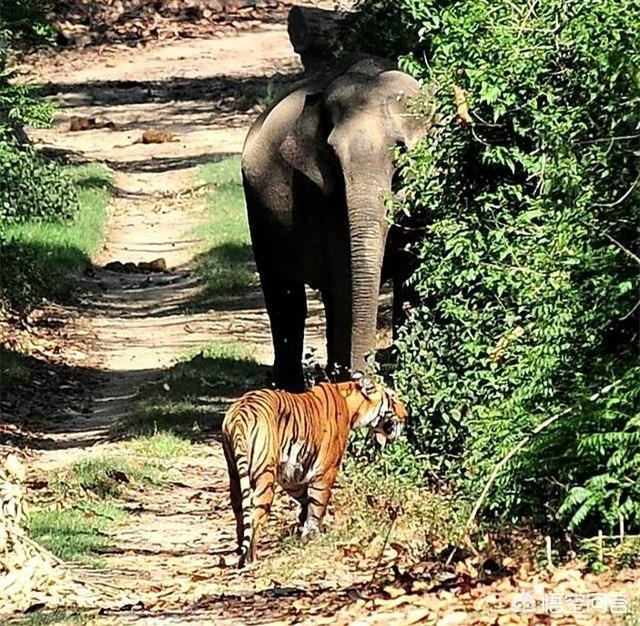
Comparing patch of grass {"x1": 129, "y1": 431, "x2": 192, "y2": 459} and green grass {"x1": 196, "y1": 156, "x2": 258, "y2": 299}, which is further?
green grass {"x1": 196, "y1": 156, "x2": 258, "y2": 299}

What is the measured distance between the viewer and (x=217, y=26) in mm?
47656

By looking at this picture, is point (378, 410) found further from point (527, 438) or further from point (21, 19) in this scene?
point (21, 19)

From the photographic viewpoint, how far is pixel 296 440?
1021cm

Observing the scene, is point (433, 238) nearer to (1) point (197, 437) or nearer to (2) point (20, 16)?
(1) point (197, 437)

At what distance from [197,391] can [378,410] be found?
5.53 meters

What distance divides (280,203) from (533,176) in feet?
14.3

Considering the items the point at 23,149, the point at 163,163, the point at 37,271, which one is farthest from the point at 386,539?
the point at 163,163

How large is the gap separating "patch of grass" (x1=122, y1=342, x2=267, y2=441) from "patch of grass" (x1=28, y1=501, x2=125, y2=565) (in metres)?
2.52

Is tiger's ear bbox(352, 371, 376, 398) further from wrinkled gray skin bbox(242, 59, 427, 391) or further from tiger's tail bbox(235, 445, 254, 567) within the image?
wrinkled gray skin bbox(242, 59, 427, 391)

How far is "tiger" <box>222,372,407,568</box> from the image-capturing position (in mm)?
9812

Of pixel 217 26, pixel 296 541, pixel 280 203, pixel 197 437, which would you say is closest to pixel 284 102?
pixel 280 203

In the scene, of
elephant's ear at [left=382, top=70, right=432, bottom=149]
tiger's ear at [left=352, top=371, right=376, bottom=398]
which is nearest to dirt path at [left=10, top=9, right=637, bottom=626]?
tiger's ear at [left=352, top=371, right=376, bottom=398]

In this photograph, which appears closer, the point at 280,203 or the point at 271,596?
the point at 271,596

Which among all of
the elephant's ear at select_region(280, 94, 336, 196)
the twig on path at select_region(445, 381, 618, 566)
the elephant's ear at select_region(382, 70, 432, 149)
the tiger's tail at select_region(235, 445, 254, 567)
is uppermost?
the elephant's ear at select_region(382, 70, 432, 149)
